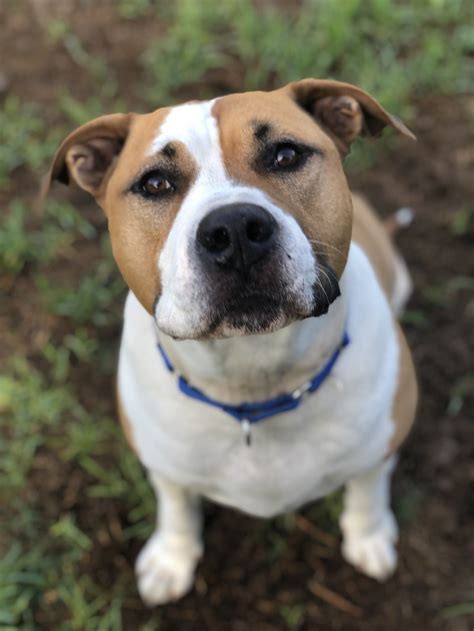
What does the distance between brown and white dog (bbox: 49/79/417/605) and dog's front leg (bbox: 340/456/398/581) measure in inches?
6.0

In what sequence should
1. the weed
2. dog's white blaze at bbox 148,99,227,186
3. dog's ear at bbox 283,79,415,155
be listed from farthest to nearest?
the weed
dog's ear at bbox 283,79,415,155
dog's white blaze at bbox 148,99,227,186

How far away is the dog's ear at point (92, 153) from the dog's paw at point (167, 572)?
4.83ft

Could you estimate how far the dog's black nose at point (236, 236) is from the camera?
5.77ft

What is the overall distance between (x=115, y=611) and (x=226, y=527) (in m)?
0.55

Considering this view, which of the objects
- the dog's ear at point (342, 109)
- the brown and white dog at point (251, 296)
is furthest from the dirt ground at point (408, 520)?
the dog's ear at point (342, 109)

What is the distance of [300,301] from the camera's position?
1867 mm

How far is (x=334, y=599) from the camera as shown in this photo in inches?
121

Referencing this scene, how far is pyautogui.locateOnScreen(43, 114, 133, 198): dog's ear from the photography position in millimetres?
2262

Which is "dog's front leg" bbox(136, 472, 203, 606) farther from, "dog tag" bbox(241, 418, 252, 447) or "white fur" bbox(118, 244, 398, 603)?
"dog tag" bbox(241, 418, 252, 447)

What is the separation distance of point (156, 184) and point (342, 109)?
0.65 m

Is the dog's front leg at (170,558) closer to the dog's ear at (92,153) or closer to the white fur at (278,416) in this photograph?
the white fur at (278,416)

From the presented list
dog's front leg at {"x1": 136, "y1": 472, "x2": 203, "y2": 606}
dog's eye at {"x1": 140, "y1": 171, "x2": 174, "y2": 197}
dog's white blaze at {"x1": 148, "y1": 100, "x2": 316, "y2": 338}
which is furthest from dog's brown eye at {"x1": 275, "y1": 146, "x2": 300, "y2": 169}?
dog's front leg at {"x1": 136, "y1": 472, "x2": 203, "y2": 606}

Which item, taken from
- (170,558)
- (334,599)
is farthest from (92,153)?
(334,599)

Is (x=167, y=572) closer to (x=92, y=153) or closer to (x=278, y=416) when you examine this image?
(x=278, y=416)
